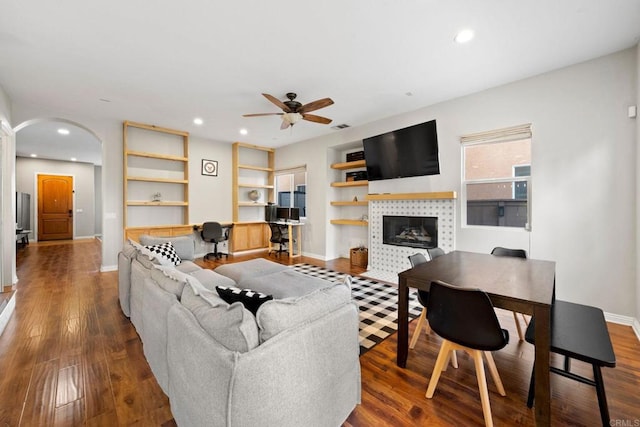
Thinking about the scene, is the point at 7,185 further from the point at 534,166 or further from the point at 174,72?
the point at 534,166

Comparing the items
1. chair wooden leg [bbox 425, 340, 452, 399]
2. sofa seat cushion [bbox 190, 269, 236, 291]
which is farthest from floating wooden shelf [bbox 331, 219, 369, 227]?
chair wooden leg [bbox 425, 340, 452, 399]

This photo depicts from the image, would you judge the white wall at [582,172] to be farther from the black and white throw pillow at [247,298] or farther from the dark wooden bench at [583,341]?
the black and white throw pillow at [247,298]

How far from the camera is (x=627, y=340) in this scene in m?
2.40

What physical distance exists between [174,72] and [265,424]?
3611 mm

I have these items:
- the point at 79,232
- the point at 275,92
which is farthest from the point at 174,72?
the point at 79,232

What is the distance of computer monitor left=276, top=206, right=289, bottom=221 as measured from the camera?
6.51m

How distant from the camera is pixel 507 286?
1687 mm

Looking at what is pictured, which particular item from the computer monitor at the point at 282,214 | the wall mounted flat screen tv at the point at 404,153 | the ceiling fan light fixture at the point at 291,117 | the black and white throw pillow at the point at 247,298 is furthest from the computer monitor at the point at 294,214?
the black and white throw pillow at the point at 247,298

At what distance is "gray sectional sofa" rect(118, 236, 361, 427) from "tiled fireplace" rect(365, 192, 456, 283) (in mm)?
2930

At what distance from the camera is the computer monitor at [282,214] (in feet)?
21.4

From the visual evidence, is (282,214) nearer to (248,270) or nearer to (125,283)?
(248,270)

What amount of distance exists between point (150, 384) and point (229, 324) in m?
1.25

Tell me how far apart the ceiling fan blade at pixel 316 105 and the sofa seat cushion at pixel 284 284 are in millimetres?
2123

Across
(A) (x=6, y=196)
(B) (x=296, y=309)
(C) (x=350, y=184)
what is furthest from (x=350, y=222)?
(A) (x=6, y=196)
